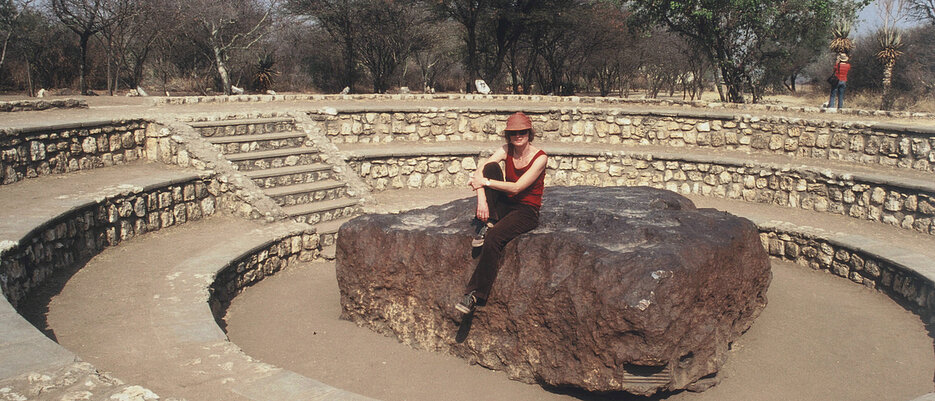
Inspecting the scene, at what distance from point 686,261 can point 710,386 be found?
104 centimetres

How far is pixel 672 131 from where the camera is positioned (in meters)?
12.2

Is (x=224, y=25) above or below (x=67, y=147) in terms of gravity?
above

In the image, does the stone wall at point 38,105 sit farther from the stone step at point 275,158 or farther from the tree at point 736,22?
the tree at point 736,22

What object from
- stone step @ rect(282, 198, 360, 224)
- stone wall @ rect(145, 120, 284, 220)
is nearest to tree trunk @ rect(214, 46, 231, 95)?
stone wall @ rect(145, 120, 284, 220)

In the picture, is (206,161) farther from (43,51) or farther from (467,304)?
(43,51)

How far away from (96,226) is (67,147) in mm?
2168

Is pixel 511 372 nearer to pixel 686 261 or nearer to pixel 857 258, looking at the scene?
pixel 686 261

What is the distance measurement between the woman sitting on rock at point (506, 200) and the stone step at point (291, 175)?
15.4ft

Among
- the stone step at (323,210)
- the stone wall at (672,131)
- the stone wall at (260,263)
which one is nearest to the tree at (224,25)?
the stone wall at (672,131)

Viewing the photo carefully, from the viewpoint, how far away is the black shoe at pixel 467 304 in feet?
16.8

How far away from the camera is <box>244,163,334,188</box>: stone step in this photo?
30.5 feet

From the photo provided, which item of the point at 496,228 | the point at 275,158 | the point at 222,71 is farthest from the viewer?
the point at 222,71

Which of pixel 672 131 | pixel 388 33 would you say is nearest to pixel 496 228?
pixel 672 131

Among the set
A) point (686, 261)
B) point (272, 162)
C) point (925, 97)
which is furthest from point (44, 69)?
point (925, 97)
